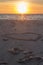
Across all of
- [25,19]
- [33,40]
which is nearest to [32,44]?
[33,40]

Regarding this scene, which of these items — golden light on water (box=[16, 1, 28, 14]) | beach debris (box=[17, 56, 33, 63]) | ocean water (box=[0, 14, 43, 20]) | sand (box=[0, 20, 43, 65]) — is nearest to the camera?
beach debris (box=[17, 56, 33, 63])

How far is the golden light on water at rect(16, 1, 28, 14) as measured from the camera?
3824 millimetres

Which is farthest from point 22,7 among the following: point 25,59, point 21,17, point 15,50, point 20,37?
point 25,59

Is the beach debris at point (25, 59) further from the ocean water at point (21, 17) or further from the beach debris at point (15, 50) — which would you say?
the ocean water at point (21, 17)

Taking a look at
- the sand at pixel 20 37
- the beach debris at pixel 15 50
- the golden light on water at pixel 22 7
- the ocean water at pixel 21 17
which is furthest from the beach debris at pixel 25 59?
the golden light on water at pixel 22 7

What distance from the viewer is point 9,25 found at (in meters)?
3.21

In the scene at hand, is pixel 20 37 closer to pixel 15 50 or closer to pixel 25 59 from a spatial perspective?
pixel 15 50

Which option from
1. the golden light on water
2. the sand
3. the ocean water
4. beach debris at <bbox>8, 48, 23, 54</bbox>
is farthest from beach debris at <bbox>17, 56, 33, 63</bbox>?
the golden light on water

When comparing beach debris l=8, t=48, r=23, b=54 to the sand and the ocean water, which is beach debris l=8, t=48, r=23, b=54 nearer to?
the sand

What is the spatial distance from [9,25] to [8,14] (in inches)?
20.8

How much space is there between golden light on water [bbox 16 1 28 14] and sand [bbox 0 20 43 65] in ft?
1.44

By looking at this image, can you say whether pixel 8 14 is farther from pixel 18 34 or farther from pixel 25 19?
pixel 18 34

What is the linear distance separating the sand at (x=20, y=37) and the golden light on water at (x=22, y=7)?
1.44 feet

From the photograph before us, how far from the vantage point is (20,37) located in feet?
8.98
